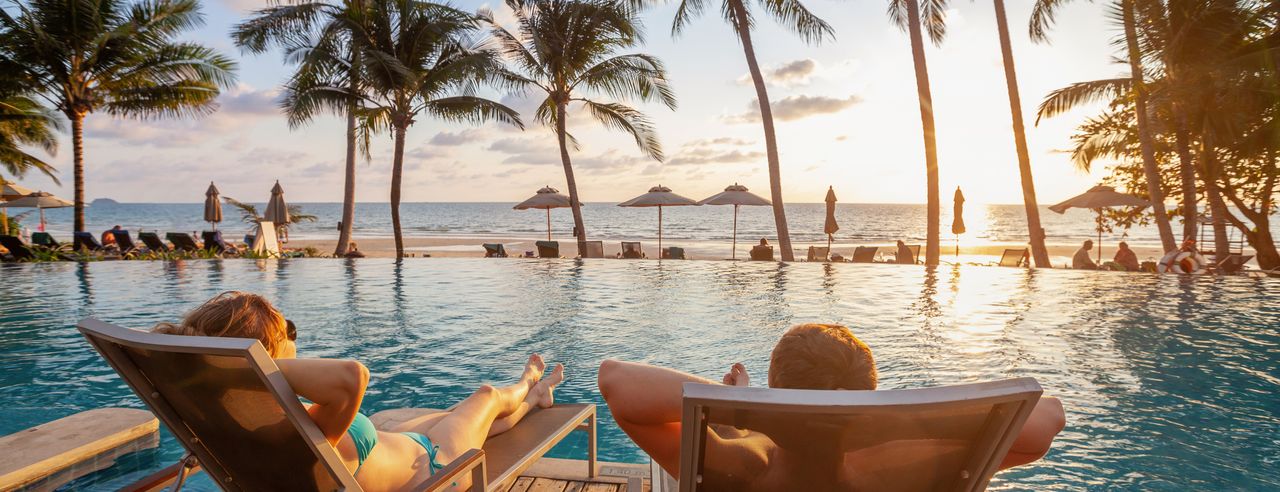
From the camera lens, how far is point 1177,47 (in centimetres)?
1423

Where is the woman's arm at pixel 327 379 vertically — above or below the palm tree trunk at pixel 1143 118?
below

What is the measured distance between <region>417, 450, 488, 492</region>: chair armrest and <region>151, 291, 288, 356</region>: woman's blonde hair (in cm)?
56

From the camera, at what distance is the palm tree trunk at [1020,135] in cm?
1500

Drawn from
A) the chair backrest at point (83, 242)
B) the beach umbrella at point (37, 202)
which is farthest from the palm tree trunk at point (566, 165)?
the beach umbrella at point (37, 202)

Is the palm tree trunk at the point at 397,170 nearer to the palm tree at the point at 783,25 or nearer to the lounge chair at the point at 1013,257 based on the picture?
the palm tree at the point at 783,25

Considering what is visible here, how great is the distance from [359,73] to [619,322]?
12327 mm

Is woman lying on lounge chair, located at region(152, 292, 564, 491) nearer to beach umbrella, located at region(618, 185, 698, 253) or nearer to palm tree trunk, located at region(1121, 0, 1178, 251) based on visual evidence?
beach umbrella, located at region(618, 185, 698, 253)

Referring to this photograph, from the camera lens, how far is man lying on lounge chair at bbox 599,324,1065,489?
4.37ft

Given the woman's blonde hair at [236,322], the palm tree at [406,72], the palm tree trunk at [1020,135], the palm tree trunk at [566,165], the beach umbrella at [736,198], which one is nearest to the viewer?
the woman's blonde hair at [236,322]

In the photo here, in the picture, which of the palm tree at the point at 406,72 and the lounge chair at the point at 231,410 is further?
the palm tree at the point at 406,72

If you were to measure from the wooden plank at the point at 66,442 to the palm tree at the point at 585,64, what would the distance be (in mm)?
15065

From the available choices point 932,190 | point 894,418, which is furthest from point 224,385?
point 932,190

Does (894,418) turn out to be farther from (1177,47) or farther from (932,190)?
(1177,47)

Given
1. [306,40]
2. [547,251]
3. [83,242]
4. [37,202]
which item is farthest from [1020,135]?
[37,202]
